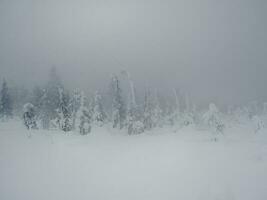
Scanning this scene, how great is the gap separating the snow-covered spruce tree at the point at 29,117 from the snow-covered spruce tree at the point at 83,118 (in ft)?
12.2

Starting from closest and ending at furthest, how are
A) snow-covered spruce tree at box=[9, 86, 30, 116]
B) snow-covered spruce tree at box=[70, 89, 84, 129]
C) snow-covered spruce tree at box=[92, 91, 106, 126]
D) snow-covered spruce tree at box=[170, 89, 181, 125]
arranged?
1. snow-covered spruce tree at box=[70, 89, 84, 129]
2. snow-covered spruce tree at box=[92, 91, 106, 126]
3. snow-covered spruce tree at box=[9, 86, 30, 116]
4. snow-covered spruce tree at box=[170, 89, 181, 125]

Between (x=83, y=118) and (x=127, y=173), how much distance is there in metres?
11.7

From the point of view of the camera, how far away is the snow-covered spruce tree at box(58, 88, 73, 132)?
1962 cm

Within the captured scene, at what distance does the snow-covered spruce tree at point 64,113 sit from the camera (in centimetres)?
1962

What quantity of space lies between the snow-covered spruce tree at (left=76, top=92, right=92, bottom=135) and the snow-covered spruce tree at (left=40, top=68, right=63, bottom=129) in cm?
197

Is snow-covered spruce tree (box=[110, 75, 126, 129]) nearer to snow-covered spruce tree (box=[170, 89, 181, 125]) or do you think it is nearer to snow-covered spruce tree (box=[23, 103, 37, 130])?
snow-covered spruce tree (box=[170, 89, 181, 125])

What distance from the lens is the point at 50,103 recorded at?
21.1 metres


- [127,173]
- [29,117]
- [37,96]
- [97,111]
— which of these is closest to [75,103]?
[97,111]

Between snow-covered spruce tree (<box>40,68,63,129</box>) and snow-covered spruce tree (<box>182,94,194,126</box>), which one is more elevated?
snow-covered spruce tree (<box>40,68,63,129</box>)

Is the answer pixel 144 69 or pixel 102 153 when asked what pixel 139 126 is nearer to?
pixel 144 69

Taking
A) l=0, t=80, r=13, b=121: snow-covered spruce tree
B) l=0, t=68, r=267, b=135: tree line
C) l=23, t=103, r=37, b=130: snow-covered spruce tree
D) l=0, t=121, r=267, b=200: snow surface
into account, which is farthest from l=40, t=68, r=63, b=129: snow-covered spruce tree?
l=0, t=121, r=267, b=200: snow surface

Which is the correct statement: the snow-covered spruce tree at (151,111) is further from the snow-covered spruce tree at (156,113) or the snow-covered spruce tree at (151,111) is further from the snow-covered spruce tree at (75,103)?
the snow-covered spruce tree at (75,103)

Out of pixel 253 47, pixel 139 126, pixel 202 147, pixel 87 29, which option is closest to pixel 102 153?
pixel 202 147

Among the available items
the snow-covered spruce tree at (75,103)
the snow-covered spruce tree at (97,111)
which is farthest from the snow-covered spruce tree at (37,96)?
the snow-covered spruce tree at (97,111)
